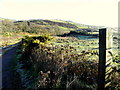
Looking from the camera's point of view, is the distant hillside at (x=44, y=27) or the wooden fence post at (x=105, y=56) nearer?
the wooden fence post at (x=105, y=56)

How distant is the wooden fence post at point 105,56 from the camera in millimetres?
2293

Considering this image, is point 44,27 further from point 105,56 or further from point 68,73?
point 105,56

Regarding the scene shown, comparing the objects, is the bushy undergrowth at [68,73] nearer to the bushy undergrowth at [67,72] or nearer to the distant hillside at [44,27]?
the bushy undergrowth at [67,72]

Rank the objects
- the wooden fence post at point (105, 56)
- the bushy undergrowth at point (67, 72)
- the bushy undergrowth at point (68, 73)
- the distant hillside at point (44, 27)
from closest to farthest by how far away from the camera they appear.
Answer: the wooden fence post at point (105, 56) < the bushy undergrowth at point (68, 73) < the bushy undergrowth at point (67, 72) < the distant hillside at point (44, 27)

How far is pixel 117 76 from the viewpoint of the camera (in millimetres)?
2662

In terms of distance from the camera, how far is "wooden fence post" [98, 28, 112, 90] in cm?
229

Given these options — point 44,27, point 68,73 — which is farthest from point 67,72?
point 44,27

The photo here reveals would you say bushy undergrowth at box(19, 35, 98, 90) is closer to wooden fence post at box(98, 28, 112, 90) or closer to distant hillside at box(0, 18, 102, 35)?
wooden fence post at box(98, 28, 112, 90)

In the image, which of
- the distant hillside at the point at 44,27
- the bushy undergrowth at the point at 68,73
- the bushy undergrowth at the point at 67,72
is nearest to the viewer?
the bushy undergrowth at the point at 68,73

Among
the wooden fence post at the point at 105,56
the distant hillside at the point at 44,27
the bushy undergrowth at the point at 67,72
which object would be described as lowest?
the bushy undergrowth at the point at 67,72

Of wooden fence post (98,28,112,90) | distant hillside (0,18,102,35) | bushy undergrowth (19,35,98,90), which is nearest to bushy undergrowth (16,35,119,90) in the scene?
bushy undergrowth (19,35,98,90)

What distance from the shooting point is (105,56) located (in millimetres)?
2318

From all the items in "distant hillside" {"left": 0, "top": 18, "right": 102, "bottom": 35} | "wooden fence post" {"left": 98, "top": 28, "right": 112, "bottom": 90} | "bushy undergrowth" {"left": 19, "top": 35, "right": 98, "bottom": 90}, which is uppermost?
"distant hillside" {"left": 0, "top": 18, "right": 102, "bottom": 35}

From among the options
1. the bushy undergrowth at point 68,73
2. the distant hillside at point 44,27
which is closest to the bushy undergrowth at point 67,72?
the bushy undergrowth at point 68,73
